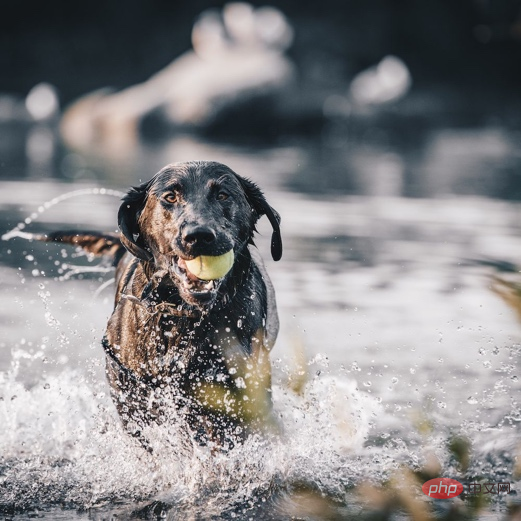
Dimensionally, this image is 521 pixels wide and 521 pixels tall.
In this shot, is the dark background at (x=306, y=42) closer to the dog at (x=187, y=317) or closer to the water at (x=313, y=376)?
the water at (x=313, y=376)

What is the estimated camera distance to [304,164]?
1808 centimetres

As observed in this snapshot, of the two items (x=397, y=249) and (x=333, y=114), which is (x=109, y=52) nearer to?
(x=333, y=114)

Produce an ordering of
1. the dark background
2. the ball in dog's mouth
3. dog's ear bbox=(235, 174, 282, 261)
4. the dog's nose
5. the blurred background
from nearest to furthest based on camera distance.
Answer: the dog's nose → the ball in dog's mouth → dog's ear bbox=(235, 174, 282, 261) → the blurred background → the dark background

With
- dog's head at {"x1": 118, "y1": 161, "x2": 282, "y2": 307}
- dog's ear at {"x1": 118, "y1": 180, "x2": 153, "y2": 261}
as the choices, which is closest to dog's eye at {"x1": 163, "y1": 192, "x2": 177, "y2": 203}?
dog's head at {"x1": 118, "y1": 161, "x2": 282, "y2": 307}

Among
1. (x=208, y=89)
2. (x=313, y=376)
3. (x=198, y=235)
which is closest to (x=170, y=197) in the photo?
(x=198, y=235)

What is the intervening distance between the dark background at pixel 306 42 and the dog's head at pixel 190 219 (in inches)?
1023

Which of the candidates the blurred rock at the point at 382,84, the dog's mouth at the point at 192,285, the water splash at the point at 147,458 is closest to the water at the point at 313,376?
the water splash at the point at 147,458

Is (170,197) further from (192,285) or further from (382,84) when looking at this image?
(382,84)

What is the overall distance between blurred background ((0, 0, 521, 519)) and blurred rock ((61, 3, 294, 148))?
62 millimetres

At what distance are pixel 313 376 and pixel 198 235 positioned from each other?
Answer: 1762 millimetres

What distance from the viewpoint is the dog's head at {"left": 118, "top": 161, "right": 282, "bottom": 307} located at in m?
4.05

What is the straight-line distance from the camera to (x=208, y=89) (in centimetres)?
2455

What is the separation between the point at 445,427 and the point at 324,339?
5.17 feet

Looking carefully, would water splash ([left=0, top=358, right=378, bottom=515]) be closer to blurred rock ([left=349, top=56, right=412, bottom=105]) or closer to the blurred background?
the blurred background
